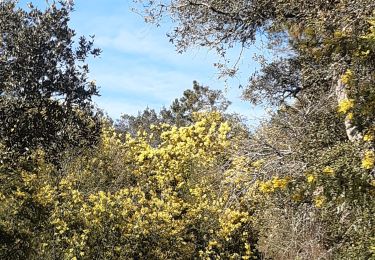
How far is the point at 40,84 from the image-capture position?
7293 mm

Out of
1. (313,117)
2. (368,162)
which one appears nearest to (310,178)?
(368,162)

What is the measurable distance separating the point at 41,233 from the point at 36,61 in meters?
4.07

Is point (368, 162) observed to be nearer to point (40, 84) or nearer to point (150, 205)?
point (40, 84)

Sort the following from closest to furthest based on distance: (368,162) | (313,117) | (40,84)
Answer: (368,162)
(40,84)
(313,117)

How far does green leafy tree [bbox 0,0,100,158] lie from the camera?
23.2ft

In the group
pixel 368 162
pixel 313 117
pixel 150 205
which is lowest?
pixel 368 162

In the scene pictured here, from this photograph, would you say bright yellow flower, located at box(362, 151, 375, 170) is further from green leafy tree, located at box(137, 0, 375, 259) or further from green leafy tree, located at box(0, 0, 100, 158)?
green leafy tree, located at box(0, 0, 100, 158)

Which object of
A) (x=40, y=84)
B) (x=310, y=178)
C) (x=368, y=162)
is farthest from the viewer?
(x=40, y=84)

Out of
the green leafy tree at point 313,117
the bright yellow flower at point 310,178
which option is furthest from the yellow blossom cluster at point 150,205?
the bright yellow flower at point 310,178

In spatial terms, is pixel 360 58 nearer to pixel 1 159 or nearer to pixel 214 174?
pixel 214 174

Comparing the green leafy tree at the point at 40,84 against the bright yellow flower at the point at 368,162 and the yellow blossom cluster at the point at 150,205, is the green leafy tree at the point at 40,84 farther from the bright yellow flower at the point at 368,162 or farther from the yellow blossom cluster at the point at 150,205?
the bright yellow flower at the point at 368,162

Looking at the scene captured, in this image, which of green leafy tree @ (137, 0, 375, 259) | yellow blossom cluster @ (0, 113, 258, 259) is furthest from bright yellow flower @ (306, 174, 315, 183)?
yellow blossom cluster @ (0, 113, 258, 259)

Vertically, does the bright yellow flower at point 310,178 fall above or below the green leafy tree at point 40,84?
below

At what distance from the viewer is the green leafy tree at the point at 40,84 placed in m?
7.06
